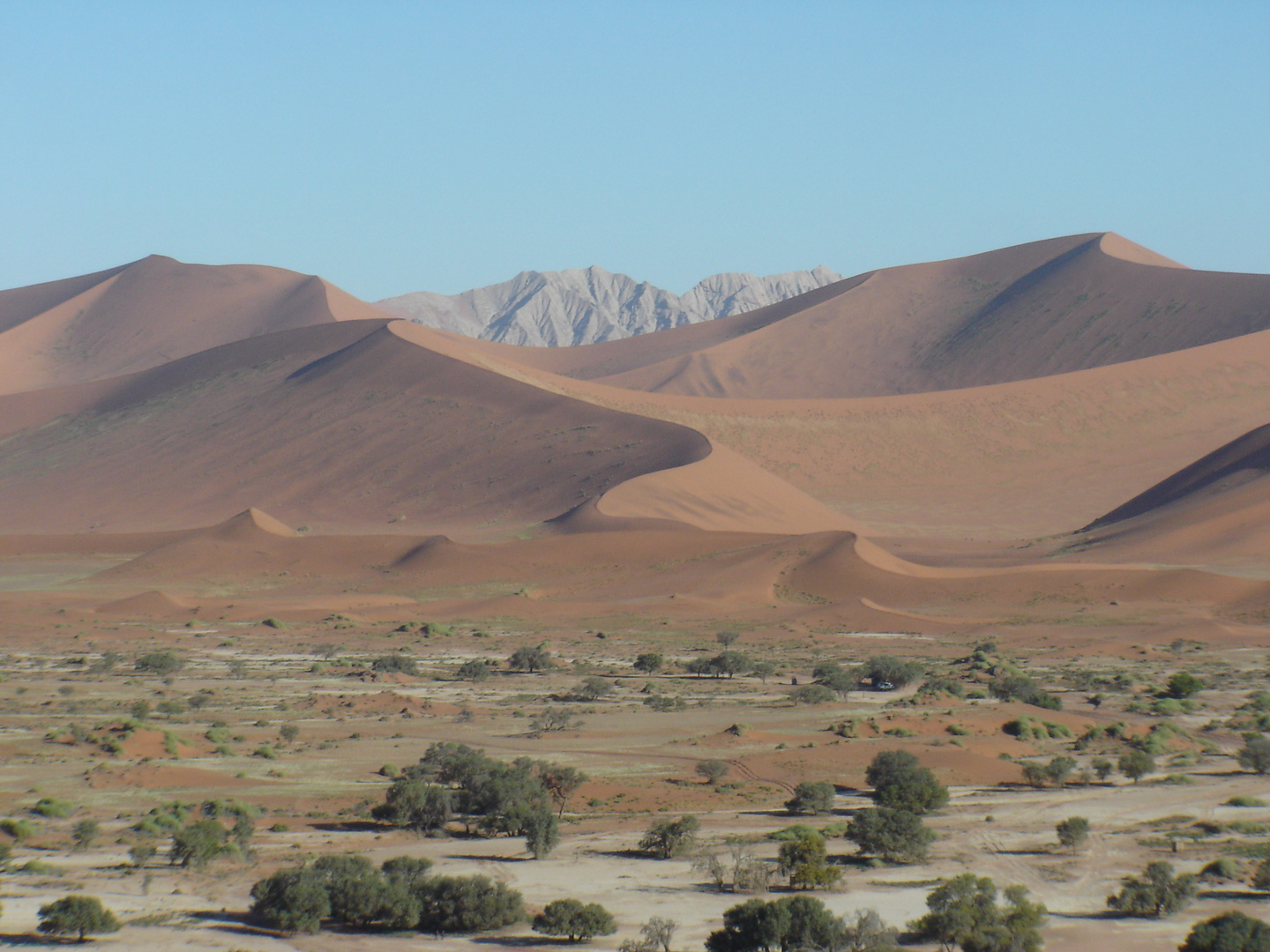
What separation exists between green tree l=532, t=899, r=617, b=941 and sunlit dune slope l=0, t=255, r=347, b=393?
136 meters

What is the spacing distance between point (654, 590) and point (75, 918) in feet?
148

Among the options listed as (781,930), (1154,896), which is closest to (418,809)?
(781,930)

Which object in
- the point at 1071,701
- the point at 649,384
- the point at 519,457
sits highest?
the point at 649,384

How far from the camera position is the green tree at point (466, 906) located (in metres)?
13.8

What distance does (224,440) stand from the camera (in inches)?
3824

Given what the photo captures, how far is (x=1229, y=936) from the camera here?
39.4 ft

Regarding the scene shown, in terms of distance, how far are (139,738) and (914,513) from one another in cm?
6891

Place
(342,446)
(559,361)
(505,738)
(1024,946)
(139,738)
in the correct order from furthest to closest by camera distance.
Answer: (559,361), (342,446), (505,738), (139,738), (1024,946)

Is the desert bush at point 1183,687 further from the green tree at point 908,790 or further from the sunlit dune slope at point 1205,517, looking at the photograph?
the sunlit dune slope at point 1205,517

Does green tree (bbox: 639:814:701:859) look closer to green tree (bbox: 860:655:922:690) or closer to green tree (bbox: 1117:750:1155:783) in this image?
green tree (bbox: 1117:750:1155:783)

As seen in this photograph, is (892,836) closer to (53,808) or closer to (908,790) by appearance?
(908,790)

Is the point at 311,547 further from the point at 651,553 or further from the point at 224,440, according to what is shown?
the point at 224,440

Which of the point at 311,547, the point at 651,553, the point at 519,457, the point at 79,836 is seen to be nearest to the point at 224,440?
the point at 519,457

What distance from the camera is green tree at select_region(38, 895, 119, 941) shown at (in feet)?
42.8
